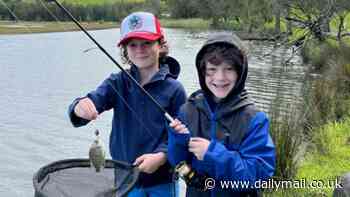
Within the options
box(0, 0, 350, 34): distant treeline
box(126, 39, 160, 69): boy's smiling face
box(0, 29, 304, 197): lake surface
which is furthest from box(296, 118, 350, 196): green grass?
box(0, 0, 350, 34): distant treeline

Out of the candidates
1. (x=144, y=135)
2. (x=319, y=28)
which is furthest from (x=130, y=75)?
(x=319, y=28)

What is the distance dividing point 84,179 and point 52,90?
1297cm

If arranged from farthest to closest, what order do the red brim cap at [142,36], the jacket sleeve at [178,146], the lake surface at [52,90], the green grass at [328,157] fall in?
the lake surface at [52,90]
the green grass at [328,157]
the red brim cap at [142,36]
the jacket sleeve at [178,146]

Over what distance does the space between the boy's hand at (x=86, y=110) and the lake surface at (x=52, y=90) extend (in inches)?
197

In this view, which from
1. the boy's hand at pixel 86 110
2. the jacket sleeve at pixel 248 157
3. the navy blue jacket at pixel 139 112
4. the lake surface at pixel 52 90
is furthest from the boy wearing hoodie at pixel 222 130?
the lake surface at pixel 52 90

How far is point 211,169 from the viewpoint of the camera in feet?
8.21

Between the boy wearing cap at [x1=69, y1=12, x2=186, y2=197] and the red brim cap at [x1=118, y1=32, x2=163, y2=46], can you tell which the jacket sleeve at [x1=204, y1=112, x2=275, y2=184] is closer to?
the boy wearing cap at [x1=69, y1=12, x2=186, y2=197]

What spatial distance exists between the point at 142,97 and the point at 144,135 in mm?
218

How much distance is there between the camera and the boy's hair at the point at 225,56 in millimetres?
2574

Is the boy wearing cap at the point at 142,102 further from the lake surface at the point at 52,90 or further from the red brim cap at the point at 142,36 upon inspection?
the lake surface at the point at 52,90

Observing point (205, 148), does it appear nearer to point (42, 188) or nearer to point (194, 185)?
point (194, 185)

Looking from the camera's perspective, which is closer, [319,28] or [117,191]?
[117,191]

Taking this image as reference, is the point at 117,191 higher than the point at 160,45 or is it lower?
lower

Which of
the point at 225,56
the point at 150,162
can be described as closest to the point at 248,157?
the point at 225,56
